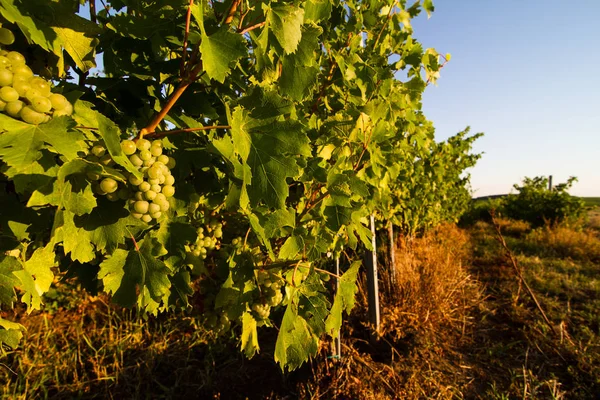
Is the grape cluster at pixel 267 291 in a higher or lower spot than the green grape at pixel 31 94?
lower

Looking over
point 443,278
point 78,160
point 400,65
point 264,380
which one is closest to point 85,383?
point 264,380

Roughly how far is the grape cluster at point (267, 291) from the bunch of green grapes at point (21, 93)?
109 cm

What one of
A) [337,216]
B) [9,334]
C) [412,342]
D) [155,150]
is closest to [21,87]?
[155,150]

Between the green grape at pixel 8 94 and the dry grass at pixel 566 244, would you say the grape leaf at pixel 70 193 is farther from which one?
the dry grass at pixel 566 244

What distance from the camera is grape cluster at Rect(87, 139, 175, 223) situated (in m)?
0.95

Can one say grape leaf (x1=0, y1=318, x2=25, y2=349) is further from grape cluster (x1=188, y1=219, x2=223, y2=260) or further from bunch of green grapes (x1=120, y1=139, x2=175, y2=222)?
grape cluster (x1=188, y1=219, x2=223, y2=260)

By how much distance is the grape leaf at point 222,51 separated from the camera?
885 millimetres

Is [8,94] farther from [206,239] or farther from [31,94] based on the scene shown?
[206,239]

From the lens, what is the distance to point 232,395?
3016 mm

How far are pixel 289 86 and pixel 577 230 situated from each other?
11.0 metres

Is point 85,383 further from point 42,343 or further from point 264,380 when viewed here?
point 264,380

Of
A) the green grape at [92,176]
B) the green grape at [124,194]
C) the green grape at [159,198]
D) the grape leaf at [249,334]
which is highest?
the green grape at [92,176]

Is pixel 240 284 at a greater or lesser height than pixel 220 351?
greater

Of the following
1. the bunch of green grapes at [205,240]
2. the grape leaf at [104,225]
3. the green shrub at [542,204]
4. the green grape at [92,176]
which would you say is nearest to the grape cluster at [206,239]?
the bunch of green grapes at [205,240]
